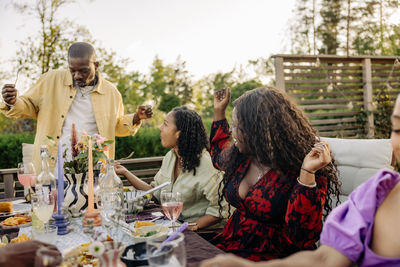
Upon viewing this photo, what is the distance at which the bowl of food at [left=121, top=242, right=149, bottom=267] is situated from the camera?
1.04 m

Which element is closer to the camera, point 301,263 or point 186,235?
point 301,263

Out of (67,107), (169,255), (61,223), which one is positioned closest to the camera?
(169,255)

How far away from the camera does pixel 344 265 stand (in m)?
0.93

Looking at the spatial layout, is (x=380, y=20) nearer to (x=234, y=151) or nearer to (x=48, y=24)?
(x=48, y=24)

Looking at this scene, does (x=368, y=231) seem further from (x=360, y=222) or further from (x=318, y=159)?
(x=318, y=159)

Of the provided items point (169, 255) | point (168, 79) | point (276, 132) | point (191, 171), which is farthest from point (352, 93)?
point (168, 79)

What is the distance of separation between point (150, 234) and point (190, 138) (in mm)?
1049

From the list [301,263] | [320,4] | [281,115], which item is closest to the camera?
[301,263]

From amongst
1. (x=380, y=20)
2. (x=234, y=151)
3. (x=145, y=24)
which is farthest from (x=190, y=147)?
(x=380, y=20)

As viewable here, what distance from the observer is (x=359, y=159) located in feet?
5.85

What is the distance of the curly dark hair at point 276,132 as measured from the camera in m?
1.52

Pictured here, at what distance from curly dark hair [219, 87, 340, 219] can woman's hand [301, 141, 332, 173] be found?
0.47 ft

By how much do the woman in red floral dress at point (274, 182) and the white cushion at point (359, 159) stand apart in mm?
190

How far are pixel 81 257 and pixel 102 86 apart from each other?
2287 millimetres
